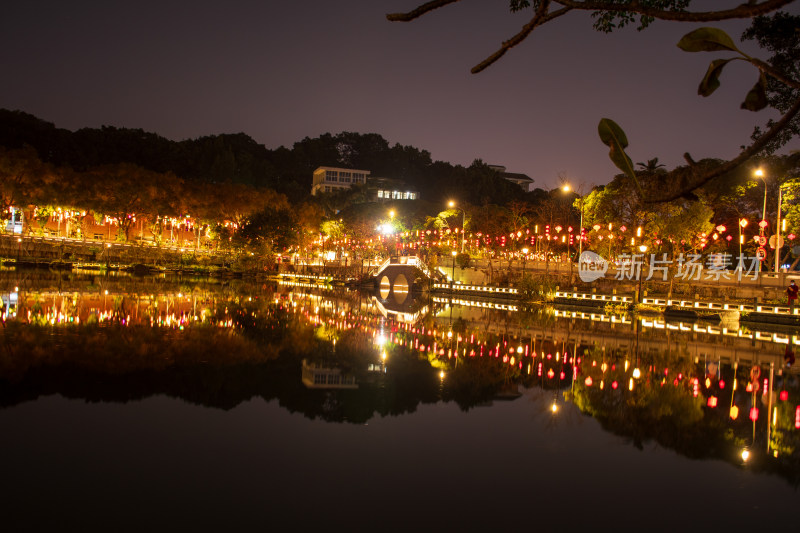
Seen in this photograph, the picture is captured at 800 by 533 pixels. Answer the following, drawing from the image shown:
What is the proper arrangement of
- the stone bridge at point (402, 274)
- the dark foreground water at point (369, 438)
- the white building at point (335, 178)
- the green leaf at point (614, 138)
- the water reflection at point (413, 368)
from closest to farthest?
the green leaf at point (614, 138), the dark foreground water at point (369, 438), the water reflection at point (413, 368), the stone bridge at point (402, 274), the white building at point (335, 178)

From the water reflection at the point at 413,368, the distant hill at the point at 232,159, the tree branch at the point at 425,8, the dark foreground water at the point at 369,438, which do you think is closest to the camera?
the tree branch at the point at 425,8

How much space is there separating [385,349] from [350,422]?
22.9 ft

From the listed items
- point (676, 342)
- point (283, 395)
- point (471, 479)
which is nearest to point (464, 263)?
point (676, 342)

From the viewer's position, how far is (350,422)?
866cm

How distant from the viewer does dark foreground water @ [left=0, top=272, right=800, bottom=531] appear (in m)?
5.52

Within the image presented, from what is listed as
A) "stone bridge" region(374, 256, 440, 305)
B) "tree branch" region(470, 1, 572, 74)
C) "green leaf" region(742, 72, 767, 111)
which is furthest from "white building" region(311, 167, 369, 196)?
"green leaf" region(742, 72, 767, 111)

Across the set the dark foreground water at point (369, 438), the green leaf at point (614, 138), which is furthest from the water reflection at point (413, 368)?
the green leaf at point (614, 138)

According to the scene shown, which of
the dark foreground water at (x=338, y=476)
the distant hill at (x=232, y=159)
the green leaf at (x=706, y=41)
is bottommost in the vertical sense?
the dark foreground water at (x=338, y=476)

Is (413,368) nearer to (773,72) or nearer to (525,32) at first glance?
(525,32)

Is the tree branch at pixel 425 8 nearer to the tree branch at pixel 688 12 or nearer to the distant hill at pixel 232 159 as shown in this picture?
the tree branch at pixel 688 12

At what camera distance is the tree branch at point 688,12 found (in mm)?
1869

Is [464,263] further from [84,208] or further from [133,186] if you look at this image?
[84,208]

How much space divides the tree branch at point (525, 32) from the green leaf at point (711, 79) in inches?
22.2

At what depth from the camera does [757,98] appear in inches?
88.1
